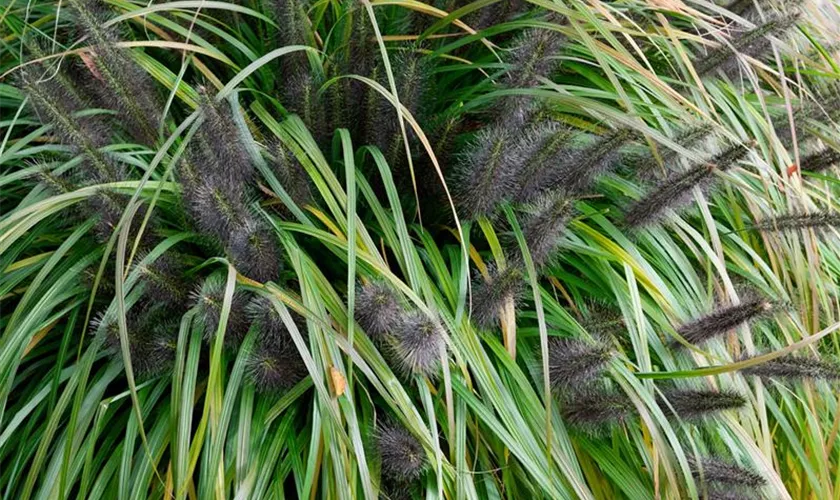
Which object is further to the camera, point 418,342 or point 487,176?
point 487,176

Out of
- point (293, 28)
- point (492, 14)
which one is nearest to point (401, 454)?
point (293, 28)

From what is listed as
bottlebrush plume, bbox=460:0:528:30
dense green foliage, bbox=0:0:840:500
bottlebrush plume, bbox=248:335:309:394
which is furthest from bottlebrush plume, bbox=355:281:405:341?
bottlebrush plume, bbox=460:0:528:30

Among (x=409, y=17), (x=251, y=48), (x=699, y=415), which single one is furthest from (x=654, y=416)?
(x=251, y=48)

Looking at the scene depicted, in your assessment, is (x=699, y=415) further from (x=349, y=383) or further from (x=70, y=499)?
(x=70, y=499)

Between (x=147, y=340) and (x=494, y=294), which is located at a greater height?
(x=494, y=294)

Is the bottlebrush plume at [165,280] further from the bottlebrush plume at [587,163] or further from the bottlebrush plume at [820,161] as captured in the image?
the bottlebrush plume at [820,161]

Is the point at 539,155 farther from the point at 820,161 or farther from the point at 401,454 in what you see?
the point at 820,161

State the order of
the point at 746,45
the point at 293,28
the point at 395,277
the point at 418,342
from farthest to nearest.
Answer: the point at 746,45
the point at 293,28
the point at 395,277
the point at 418,342
